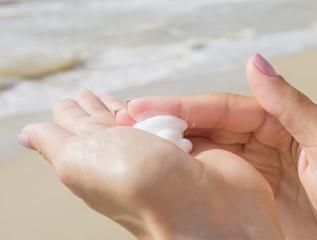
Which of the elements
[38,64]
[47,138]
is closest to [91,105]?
[47,138]

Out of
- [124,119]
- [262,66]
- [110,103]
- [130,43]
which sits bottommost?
[130,43]

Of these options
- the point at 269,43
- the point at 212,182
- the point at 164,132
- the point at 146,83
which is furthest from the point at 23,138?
the point at 269,43

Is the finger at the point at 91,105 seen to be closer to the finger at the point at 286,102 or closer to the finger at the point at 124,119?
the finger at the point at 124,119

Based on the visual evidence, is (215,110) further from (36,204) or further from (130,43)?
(130,43)

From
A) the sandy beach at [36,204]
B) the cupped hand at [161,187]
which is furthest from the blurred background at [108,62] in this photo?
the cupped hand at [161,187]

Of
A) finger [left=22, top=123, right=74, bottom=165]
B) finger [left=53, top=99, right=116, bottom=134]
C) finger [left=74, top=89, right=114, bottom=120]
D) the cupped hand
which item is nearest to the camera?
the cupped hand

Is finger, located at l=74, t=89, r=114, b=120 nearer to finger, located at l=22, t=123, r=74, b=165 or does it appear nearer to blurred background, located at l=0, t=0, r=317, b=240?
finger, located at l=22, t=123, r=74, b=165

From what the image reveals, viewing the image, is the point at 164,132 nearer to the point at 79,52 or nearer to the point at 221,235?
the point at 221,235

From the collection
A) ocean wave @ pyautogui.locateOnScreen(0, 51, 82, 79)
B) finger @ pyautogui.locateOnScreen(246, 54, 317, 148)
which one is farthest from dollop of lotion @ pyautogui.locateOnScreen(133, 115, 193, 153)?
ocean wave @ pyautogui.locateOnScreen(0, 51, 82, 79)
